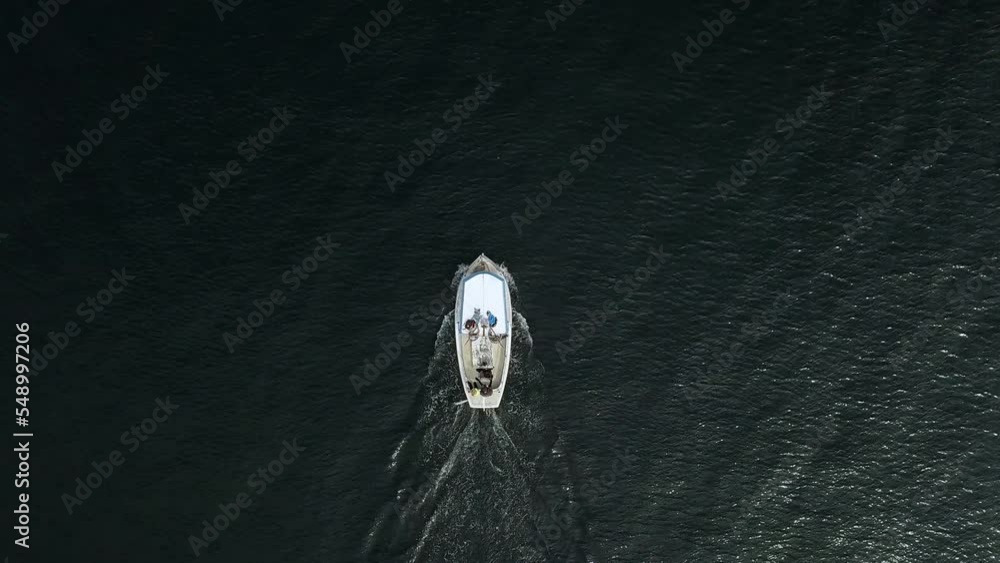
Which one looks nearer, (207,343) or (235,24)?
(207,343)

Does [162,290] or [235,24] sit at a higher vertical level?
[235,24]

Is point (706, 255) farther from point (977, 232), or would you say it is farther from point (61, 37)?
point (61, 37)

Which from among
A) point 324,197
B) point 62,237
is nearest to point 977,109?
point 324,197

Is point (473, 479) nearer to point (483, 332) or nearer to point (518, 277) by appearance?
point (483, 332)

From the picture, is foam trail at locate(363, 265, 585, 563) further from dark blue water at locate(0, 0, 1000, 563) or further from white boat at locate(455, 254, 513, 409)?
white boat at locate(455, 254, 513, 409)

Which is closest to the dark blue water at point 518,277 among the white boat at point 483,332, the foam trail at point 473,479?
the foam trail at point 473,479

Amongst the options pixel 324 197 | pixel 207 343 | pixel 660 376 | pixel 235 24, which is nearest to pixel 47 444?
pixel 207 343

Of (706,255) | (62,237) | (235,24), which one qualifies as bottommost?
(706,255)
